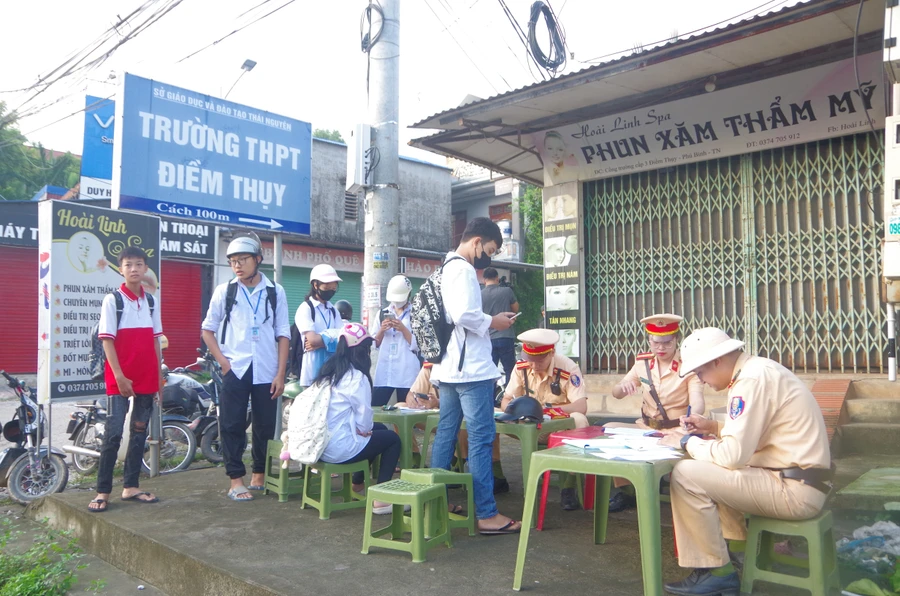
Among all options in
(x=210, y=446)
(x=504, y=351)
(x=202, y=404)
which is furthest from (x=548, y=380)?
(x=202, y=404)

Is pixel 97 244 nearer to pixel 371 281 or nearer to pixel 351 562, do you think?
pixel 371 281

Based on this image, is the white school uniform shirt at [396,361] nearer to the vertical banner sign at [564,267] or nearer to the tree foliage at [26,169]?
the vertical banner sign at [564,267]

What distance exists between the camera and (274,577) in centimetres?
321

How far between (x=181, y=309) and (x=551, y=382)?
13.4 m

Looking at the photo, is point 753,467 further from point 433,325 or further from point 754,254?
point 754,254

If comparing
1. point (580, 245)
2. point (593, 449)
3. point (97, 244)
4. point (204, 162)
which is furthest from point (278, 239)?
point (593, 449)

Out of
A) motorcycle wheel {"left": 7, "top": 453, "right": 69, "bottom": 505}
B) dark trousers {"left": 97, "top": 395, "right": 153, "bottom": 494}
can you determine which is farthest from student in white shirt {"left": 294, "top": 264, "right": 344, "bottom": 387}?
motorcycle wheel {"left": 7, "top": 453, "right": 69, "bottom": 505}

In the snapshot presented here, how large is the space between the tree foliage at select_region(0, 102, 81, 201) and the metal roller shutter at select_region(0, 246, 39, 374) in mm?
6020

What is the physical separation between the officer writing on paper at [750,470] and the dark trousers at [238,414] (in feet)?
10.1

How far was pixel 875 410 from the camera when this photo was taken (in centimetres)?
570

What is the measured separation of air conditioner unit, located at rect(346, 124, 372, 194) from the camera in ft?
20.1

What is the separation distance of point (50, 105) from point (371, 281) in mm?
10253

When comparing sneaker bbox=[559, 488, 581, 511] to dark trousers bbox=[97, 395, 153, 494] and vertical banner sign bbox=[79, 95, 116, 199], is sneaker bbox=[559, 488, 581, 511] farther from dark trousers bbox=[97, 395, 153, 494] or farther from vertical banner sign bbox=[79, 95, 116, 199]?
vertical banner sign bbox=[79, 95, 116, 199]

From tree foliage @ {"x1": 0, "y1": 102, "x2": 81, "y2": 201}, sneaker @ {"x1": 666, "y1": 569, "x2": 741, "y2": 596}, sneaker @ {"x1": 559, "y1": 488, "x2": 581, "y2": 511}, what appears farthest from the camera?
tree foliage @ {"x1": 0, "y1": 102, "x2": 81, "y2": 201}
